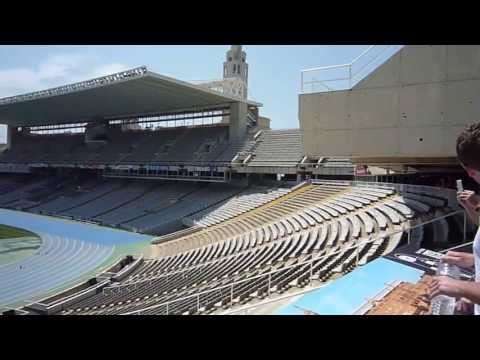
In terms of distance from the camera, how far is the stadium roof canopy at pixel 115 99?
88.3 feet

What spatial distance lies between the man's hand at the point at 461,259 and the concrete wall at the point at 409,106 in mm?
7990

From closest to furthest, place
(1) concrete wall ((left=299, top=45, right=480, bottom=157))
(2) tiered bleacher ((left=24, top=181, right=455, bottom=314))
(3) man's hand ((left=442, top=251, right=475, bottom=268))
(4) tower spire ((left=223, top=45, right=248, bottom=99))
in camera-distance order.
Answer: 1. (3) man's hand ((left=442, top=251, right=475, bottom=268))
2. (2) tiered bleacher ((left=24, top=181, right=455, bottom=314))
3. (1) concrete wall ((left=299, top=45, right=480, bottom=157))
4. (4) tower spire ((left=223, top=45, right=248, bottom=99))

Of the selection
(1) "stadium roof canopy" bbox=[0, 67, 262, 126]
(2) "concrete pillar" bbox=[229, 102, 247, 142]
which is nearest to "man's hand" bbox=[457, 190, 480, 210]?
(1) "stadium roof canopy" bbox=[0, 67, 262, 126]

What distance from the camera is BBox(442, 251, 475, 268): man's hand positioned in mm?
2113

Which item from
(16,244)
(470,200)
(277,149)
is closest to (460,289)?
(470,200)

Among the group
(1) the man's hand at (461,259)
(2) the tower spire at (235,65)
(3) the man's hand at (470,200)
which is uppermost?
(2) the tower spire at (235,65)

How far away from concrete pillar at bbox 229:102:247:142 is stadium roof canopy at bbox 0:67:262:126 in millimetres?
808

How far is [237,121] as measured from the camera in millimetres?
31906

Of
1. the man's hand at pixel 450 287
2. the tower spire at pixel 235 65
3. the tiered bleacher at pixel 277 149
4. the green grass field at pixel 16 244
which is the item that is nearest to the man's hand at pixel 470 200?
the man's hand at pixel 450 287

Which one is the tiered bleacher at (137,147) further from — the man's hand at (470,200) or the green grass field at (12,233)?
the man's hand at (470,200)

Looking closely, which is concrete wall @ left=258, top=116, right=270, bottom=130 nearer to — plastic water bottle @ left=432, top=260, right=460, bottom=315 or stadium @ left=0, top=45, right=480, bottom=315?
stadium @ left=0, top=45, right=480, bottom=315

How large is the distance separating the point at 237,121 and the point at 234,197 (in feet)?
26.4

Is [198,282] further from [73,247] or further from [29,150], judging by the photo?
[29,150]
